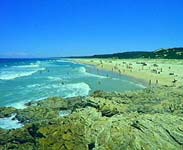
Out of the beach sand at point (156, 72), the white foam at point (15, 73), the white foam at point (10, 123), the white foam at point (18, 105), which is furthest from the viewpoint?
the white foam at point (15, 73)

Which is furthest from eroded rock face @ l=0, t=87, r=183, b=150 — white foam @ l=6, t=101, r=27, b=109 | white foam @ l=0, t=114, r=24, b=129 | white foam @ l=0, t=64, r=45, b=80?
white foam @ l=0, t=64, r=45, b=80

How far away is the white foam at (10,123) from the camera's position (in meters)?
27.9

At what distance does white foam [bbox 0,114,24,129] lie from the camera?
2790 cm

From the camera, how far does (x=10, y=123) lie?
2908cm

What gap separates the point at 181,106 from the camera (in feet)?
81.8

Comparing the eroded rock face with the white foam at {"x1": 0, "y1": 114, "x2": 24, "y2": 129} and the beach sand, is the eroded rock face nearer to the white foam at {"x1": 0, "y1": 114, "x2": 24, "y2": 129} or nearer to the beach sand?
the white foam at {"x1": 0, "y1": 114, "x2": 24, "y2": 129}

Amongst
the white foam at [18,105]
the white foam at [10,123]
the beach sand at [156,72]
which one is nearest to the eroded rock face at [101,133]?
the white foam at [10,123]

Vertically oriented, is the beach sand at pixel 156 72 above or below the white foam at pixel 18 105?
below

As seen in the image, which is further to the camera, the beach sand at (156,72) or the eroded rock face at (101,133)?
the beach sand at (156,72)

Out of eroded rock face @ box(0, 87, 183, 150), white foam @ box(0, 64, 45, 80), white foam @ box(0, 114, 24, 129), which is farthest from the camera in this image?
white foam @ box(0, 64, 45, 80)

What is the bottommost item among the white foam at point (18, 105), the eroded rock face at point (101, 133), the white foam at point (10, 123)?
the white foam at point (18, 105)

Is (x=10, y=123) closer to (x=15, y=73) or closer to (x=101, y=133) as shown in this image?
(x=101, y=133)

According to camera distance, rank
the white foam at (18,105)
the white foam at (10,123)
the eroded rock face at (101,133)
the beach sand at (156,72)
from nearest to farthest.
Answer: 1. the eroded rock face at (101,133)
2. the white foam at (10,123)
3. the white foam at (18,105)
4. the beach sand at (156,72)

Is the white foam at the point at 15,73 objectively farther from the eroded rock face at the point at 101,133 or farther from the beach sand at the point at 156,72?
the eroded rock face at the point at 101,133
